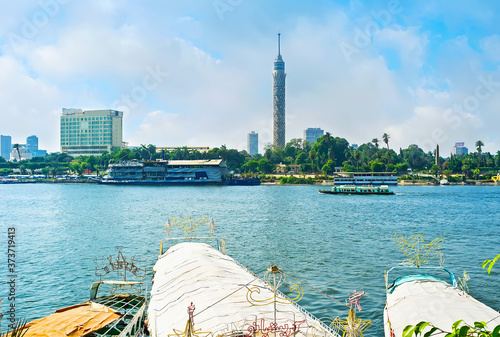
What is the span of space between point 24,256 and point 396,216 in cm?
5393

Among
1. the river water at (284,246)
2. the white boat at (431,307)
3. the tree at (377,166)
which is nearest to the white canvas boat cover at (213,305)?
the white boat at (431,307)

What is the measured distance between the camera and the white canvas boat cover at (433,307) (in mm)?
13648

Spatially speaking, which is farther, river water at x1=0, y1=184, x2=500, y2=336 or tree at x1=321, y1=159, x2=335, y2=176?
tree at x1=321, y1=159, x2=335, y2=176

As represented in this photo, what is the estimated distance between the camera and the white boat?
1364cm

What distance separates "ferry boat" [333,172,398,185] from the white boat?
138m

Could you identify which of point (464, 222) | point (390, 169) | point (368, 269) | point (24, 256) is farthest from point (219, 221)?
point (390, 169)

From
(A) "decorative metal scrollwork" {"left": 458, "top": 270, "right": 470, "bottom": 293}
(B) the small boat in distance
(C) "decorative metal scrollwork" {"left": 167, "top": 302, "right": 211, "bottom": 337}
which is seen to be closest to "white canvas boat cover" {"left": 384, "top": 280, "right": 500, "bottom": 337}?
(A) "decorative metal scrollwork" {"left": 458, "top": 270, "right": 470, "bottom": 293}

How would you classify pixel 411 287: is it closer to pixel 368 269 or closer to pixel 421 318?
pixel 421 318

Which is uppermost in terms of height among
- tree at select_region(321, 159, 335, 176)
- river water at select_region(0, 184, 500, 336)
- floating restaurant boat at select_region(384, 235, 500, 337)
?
tree at select_region(321, 159, 335, 176)

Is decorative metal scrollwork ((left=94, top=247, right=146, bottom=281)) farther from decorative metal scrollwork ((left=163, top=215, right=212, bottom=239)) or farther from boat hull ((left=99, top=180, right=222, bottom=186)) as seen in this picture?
boat hull ((left=99, top=180, right=222, bottom=186))

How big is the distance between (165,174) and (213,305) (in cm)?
16471

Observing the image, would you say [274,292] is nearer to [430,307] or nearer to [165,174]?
[430,307]

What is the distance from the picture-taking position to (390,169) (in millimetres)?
184750

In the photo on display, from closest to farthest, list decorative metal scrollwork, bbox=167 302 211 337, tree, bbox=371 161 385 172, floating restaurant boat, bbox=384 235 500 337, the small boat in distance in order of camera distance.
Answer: decorative metal scrollwork, bbox=167 302 211 337, floating restaurant boat, bbox=384 235 500 337, the small boat in distance, tree, bbox=371 161 385 172
